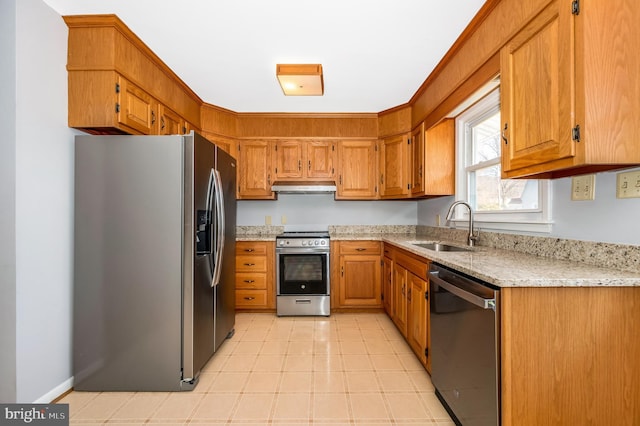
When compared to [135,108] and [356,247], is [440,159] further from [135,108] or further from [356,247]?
[135,108]

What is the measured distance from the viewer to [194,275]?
1.95m

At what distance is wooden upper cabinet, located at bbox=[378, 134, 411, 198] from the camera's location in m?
3.31

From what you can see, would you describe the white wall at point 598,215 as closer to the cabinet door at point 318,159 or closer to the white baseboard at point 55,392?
the cabinet door at point 318,159

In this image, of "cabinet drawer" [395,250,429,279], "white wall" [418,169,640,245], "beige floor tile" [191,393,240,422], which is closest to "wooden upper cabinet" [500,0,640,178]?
"white wall" [418,169,640,245]

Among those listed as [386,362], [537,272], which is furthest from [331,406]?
[537,272]

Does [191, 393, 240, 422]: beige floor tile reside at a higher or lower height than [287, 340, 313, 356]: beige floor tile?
lower

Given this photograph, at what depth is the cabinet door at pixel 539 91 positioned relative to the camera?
3.82 feet

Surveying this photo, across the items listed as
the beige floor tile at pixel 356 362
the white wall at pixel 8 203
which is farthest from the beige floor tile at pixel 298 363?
the white wall at pixel 8 203

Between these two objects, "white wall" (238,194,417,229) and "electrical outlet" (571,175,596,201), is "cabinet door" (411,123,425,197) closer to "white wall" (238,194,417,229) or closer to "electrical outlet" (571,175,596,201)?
"white wall" (238,194,417,229)

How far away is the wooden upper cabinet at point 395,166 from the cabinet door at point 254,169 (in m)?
1.40

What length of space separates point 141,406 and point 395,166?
3087 millimetres

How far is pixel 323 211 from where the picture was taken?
3.92 m

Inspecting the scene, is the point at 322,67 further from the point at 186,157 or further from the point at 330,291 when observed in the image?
the point at 330,291

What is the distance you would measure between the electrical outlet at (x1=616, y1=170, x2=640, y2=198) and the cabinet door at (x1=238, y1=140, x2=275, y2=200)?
3009 mm
